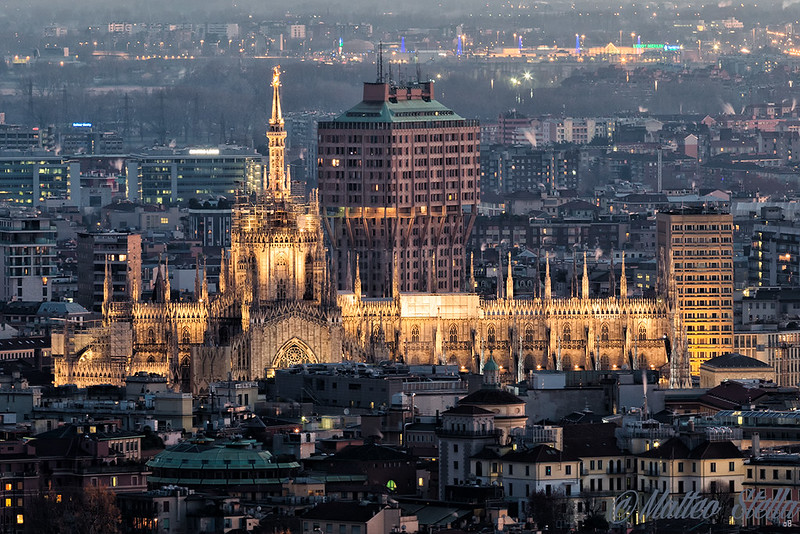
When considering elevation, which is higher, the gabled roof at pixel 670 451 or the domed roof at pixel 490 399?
the domed roof at pixel 490 399

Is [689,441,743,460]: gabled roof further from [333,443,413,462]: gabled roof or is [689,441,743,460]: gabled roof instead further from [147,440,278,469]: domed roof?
[147,440,278,469]: domed roof

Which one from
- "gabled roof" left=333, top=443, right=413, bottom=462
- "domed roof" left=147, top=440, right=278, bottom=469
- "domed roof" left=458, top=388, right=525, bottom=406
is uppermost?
"domed roof" left=458, top=388, right=525, bottom=406

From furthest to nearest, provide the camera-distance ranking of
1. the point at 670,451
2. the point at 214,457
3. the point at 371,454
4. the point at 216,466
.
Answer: the point at 371,454, the point at 670,451, the point at 214,457, the point at 216,466

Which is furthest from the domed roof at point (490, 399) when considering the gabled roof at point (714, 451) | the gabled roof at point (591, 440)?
the gabled roof at point (714, 451)

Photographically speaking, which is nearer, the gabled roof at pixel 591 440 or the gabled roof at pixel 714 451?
the gabled roof at pixel 714 451

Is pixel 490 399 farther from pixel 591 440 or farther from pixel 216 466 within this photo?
pixel 216 466

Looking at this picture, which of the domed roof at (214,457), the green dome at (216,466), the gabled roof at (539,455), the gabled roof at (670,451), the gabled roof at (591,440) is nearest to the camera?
the green dome at (216,466)

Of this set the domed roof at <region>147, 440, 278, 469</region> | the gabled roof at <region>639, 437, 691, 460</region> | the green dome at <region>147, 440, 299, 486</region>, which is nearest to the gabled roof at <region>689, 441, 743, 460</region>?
the gabled roof at <region>639, 437, 691, 460</region>

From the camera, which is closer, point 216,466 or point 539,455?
point 216,466

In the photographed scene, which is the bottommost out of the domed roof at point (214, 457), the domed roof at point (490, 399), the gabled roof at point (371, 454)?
the gabled roof at point (371, 454)

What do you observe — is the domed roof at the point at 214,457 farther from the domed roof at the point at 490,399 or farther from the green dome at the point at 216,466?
the domed roof at the point at 490,399

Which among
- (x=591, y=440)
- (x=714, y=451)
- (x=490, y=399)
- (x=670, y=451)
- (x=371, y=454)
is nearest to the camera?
(x=714, y=451)

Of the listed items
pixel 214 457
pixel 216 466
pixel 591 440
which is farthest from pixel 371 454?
pixel 216 466
